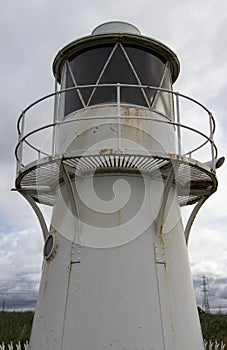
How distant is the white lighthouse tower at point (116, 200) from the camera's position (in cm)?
574

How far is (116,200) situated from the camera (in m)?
6.26

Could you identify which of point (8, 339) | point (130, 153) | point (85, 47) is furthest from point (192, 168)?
point (8, 339)

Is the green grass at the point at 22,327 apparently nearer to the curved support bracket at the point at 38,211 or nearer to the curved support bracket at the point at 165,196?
the curved support bracket at the point at 38,211

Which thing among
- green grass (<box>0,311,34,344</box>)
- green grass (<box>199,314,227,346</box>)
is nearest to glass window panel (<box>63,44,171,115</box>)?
green grass (<box>0,311,34,344</box>)

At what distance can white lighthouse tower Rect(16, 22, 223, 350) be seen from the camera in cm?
574

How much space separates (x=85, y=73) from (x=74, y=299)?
3.40 metres

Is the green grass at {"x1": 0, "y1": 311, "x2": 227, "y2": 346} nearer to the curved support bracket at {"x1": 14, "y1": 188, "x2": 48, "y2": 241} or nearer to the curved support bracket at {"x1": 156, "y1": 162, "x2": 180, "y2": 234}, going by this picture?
the curved support bracket at {"x1": 14, "y1": 188, "x2": 48, "y2": 241}

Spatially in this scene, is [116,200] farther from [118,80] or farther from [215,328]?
[215,328]

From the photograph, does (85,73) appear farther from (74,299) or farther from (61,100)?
(74,299)

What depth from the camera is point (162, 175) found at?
6535 mm

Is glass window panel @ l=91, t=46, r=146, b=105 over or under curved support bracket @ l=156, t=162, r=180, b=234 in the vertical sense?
over

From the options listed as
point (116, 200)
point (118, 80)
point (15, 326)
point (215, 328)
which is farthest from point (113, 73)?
point (215, 328)

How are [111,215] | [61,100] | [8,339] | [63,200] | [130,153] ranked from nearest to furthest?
[130,153]
[111,215]
[63,200]
[61,100]
[8,339]

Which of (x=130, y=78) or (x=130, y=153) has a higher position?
(x=130, y=78)
